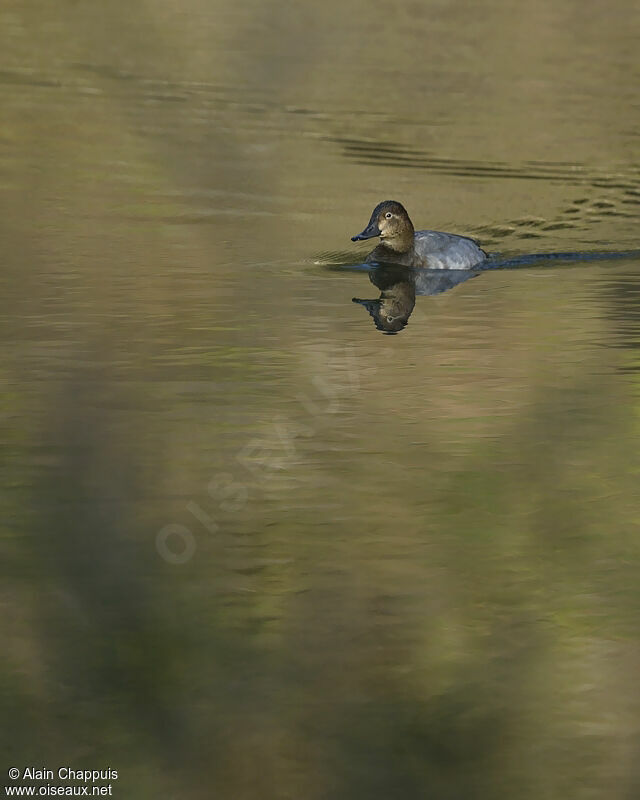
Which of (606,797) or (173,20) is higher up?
(173,20)

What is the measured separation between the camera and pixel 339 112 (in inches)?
860

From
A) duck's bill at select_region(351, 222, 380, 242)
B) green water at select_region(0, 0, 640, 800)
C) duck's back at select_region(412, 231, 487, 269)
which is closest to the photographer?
green water at select_region(0, 0, 640, 800)

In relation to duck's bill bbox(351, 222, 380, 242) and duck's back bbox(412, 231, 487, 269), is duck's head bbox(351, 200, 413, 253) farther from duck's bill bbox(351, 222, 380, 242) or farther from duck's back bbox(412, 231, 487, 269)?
duck's back bbox(412, 231, 487, 269)

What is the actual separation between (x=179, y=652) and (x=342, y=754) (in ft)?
3.08

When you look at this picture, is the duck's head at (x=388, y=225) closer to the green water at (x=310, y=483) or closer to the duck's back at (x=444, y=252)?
the duck's back at (x=444, y=252)

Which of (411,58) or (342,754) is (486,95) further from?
(342,754)

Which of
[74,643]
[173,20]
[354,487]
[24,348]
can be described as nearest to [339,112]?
[173,20]

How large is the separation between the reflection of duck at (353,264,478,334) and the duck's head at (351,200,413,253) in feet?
0.93

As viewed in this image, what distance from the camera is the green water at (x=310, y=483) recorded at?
5.90m

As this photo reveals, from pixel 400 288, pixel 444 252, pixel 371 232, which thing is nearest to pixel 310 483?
pixel 400 288

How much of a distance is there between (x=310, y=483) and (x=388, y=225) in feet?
21.1

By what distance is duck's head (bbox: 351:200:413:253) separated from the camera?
14.4m

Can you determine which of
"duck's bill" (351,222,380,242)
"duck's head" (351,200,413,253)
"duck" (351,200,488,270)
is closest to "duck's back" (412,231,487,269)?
"duck" (351,200,488,270)

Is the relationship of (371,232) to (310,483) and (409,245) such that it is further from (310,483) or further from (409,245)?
(310,483)
